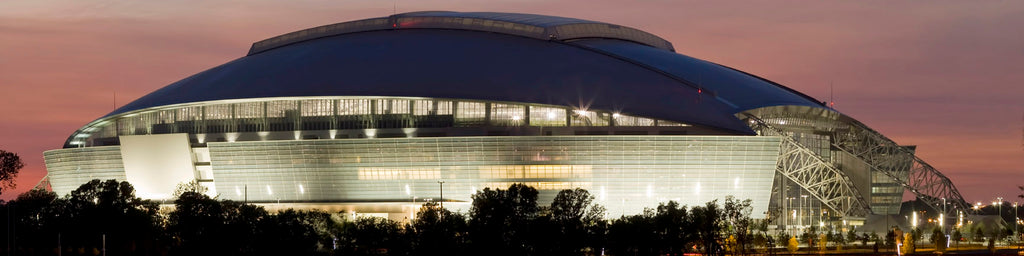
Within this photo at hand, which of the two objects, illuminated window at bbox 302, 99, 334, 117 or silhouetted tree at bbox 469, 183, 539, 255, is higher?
illuminated window at bbox 302, 99, 334, 117

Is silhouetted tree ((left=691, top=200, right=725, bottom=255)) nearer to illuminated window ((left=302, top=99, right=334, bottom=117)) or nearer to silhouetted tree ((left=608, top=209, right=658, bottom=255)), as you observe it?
silhouetted tree ((left=608, top=209, right=658, bottom=255))

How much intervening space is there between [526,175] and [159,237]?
38.6 meters

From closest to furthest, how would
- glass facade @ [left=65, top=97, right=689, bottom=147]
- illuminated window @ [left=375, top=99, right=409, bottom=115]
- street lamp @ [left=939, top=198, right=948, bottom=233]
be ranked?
glass facade @ [left=65, top=97, right=689, bottom=147], illuminated window @ [left=375, top=99, right=409, bottom=115], street lamp @ [left=939, top=198, right=948, bottom=233]

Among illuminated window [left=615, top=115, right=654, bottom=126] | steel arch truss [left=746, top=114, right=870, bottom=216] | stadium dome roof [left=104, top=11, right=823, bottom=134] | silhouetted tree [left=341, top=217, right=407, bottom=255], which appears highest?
stadium dome roof [left=104, top=11, right=823, bottom=134]

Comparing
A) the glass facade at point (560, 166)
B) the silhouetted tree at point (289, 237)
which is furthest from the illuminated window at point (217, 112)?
the silhouetted tree at point (289, 237)

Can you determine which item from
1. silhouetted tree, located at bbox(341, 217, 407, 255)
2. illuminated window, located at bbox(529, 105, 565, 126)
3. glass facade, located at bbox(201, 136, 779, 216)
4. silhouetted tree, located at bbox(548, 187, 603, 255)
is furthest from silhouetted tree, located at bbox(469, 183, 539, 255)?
illuminated window, located at bbox(529, 105, 565, 126)

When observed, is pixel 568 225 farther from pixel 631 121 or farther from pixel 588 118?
pixel 588 118

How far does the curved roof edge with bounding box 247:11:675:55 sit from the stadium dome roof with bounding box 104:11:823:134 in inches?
6.7

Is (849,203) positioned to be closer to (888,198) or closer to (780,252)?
(888,198)

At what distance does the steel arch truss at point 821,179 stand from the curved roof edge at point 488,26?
25.6 m

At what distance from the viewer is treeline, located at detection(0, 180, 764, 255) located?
108 m

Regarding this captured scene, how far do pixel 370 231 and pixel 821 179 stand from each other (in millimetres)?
72706

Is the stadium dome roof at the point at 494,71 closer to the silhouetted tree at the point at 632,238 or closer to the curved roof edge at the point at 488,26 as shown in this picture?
the curved roof edge at the point at 488,26

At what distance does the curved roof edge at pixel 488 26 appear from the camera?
165125 mm
